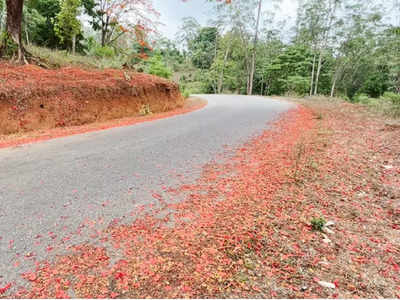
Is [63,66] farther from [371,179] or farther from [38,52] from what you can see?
[371,179]

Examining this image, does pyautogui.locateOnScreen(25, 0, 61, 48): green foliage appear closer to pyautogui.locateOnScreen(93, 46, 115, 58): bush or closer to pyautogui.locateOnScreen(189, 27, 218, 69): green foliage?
pyautogui.locateOnScreen(93, 46, 115, 58): bush

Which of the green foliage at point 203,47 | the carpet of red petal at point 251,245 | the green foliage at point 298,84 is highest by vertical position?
the green foliage at point 203,47

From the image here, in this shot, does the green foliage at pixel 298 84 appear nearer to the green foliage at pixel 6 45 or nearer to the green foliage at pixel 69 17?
the green foliage at pixel 69 17

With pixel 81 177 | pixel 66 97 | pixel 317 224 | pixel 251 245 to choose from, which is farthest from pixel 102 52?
pixel 317 224

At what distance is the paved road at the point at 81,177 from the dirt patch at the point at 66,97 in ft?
5.13

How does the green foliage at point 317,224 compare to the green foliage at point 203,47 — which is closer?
the green foliage at point 317,224

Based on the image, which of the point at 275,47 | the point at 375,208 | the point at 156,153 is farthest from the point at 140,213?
the point at 275,47

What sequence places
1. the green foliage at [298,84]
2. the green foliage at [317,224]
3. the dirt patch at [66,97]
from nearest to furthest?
the green foliage at [317,224], the dirt patch at [66,97], the green foliage at [298,84]

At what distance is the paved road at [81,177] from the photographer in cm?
188

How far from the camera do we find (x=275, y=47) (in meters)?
28.8

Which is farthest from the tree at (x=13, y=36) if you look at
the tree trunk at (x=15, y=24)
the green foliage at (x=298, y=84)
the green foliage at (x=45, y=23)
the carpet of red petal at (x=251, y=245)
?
the green foliage at (x=298, y=84)

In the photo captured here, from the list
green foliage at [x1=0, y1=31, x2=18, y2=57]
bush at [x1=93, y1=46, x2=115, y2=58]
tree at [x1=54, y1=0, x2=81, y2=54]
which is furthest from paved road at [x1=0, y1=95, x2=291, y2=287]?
tree at [x1=54, y1=0, x2=81, y2=54]

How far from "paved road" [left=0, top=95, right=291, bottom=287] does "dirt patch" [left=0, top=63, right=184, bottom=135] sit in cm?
157

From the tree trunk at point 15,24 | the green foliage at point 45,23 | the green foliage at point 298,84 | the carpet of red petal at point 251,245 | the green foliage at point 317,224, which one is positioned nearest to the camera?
the carpet of red petal at point 251,245
